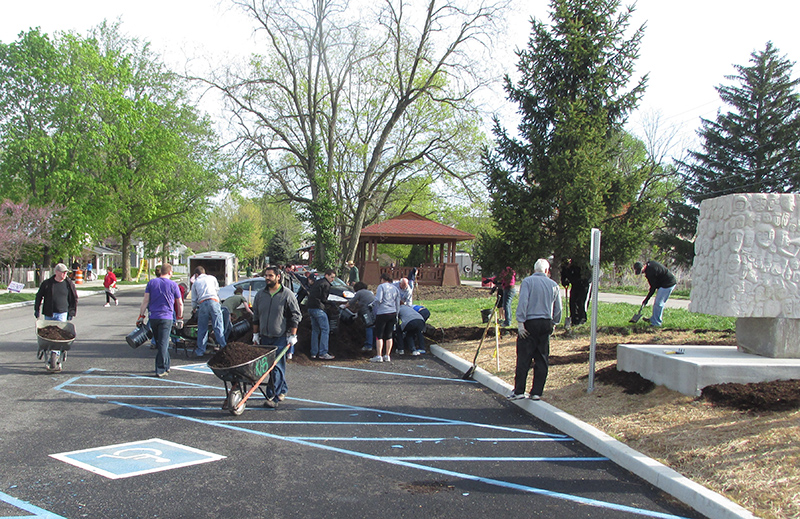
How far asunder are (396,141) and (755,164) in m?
20.8

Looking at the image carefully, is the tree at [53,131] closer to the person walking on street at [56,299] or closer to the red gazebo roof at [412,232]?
the red gazebo roof at [412,232]

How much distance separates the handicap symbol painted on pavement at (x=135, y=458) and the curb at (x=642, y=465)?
373 cm

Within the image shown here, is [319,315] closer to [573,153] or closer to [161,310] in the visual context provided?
[161,310]

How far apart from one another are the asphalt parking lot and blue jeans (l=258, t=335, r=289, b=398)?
0.83ft

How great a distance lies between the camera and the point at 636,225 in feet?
43.6

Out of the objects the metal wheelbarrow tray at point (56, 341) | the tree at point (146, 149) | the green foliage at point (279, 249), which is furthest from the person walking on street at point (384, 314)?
the green foliage at point (279, 249)

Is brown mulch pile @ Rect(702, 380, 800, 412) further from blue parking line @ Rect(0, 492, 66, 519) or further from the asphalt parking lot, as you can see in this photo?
blue parking line @ Rect(0, 492, 66, 519)

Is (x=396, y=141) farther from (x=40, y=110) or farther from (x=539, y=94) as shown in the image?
(x=539, y=94)

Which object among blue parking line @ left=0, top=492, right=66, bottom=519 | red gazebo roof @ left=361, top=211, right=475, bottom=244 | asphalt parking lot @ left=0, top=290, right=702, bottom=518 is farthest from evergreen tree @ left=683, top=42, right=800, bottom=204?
blue parking line @ left=0, top=492, right=66, bottom=519

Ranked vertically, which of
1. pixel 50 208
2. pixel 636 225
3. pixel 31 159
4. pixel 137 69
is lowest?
pixel 636 225

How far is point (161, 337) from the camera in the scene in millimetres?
9641

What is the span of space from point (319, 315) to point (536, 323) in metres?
5.37

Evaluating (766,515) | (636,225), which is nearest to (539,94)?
(636,225)

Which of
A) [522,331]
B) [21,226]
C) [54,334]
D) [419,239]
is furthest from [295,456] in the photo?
[419,239]
